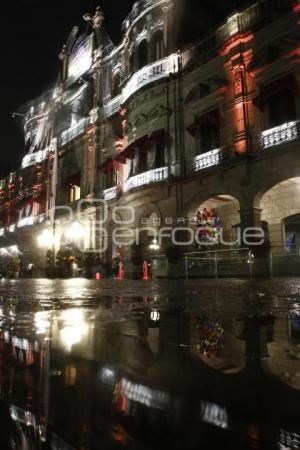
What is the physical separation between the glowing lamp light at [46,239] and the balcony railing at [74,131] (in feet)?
24.1

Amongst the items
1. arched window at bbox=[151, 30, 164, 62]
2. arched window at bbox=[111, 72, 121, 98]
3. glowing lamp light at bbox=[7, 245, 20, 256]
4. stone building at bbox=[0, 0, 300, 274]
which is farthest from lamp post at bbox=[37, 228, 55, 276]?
arched window at bbox=[151, 30, 164, 62]

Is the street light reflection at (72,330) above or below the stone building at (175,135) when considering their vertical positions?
below

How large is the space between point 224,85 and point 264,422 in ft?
58.5

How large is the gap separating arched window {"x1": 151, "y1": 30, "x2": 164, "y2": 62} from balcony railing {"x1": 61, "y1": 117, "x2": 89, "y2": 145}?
7.46 metres

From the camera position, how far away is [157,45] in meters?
20.6

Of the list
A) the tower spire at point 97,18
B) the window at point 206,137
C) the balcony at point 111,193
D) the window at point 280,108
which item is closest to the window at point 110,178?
the balcony at point 111,193

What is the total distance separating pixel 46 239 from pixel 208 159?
54.6 feet

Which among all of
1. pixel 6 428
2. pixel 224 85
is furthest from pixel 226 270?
pixel 6 428

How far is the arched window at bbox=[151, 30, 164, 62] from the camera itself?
803 inches

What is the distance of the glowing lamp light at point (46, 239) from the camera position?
27403 mm

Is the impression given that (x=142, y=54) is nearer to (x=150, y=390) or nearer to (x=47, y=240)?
(x=47, y=240)

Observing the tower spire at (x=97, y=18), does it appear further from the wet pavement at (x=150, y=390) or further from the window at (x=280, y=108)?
the wet pavement at (x=150, y=390)

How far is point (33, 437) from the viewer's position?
0.93 m

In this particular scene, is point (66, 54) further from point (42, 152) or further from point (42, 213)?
point (42, 213)
